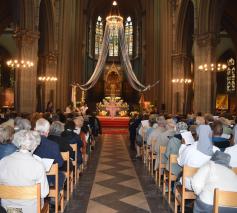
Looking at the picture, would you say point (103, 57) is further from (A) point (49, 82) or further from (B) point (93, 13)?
(B) point (93, 13)

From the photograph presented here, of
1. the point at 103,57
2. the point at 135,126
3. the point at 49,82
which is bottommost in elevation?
the point at 135,126

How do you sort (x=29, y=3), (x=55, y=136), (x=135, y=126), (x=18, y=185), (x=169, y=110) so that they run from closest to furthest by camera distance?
(x=18, y=185)
(x=55, y=136)
(x=135, y=126)
(x=29, y=3)
(x=169, y=110)

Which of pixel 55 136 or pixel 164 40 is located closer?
pixel 55 136

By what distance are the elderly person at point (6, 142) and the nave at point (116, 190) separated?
1566 mm

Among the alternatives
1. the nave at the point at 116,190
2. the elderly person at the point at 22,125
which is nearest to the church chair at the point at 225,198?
the nave at the point at 116,190

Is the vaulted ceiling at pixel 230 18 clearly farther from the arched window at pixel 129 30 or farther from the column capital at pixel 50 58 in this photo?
the arched window at pixel 129 30

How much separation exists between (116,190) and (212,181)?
3.47 metres

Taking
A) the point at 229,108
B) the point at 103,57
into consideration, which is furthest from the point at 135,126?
the point at 229,108

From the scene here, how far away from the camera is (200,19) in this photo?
1521 centimetres

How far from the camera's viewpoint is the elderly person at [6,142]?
14.3 feet

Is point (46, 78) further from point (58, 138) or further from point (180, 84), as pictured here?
point (58, 138)

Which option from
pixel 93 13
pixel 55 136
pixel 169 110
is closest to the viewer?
pixel 55 136

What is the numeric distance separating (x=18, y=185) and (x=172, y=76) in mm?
17947

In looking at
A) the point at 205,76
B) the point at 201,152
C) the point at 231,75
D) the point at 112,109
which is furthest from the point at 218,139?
the point at 231,75
